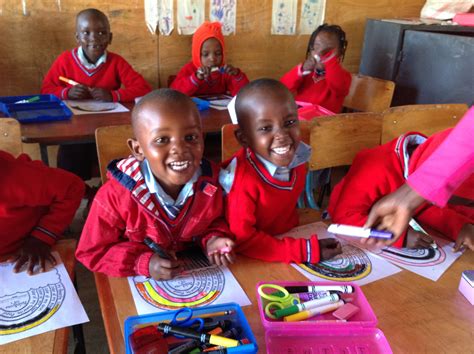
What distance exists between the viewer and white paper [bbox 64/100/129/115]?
222 cm

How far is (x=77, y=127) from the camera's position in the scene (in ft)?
6.37

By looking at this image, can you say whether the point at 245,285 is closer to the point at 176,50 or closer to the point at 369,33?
the point at 176,50

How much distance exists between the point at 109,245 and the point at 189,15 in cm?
239

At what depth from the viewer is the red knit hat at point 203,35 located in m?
2.90

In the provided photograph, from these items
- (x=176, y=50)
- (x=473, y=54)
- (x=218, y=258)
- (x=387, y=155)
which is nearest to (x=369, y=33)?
(x=473, y=54)

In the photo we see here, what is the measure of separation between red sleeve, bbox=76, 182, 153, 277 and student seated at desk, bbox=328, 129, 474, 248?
25.6 inches

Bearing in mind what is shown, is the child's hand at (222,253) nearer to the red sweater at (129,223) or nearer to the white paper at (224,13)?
the red sweater at (129,223)

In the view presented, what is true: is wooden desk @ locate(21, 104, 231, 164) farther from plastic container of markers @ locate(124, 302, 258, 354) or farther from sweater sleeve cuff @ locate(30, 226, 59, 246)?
plastic container of markers @ locate(124, 302, 258, 354)

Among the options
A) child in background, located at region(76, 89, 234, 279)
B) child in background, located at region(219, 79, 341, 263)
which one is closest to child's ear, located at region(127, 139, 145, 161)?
child in background, located at region(76, 89, 234, 279)

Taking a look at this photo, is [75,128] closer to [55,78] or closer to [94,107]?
[94,107]

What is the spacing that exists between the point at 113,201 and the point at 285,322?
0.52 m

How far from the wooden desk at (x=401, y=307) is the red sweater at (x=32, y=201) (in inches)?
13.1

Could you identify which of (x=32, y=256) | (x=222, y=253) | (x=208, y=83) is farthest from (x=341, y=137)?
(x=208, y=83)

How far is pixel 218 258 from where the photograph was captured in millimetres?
1083
